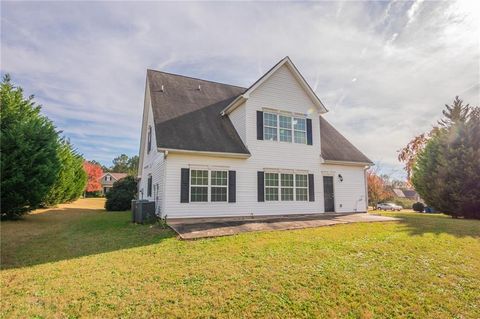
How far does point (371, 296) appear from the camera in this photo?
493cm

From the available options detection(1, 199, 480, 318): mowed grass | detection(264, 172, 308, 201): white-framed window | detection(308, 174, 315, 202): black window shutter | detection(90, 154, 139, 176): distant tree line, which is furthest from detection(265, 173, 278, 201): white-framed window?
detection(90, 154, 139, 176): distant tree line

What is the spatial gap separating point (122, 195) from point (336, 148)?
18762mm

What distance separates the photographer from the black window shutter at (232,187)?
12562mm

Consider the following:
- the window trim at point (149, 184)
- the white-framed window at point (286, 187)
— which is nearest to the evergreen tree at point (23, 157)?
the window trim at point (149, 184)

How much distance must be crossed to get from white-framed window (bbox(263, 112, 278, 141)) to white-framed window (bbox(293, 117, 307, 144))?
1210mm

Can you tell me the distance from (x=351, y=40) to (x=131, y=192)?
2165cm

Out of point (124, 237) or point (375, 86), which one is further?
point (375, 86)

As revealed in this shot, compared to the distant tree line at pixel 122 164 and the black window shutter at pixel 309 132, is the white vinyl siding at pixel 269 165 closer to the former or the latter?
the black window shutter at pixel 309 132

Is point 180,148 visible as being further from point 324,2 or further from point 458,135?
point 458,135

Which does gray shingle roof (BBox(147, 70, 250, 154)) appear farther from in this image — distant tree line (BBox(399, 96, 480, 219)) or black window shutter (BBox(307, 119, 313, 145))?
distant tree line (BBox(399, 96, 480, 219))

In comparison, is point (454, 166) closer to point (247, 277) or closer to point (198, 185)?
point (198, 185)

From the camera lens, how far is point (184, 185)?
11688mm

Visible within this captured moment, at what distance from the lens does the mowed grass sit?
4441mm

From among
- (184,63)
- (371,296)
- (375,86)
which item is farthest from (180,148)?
(375,86)
